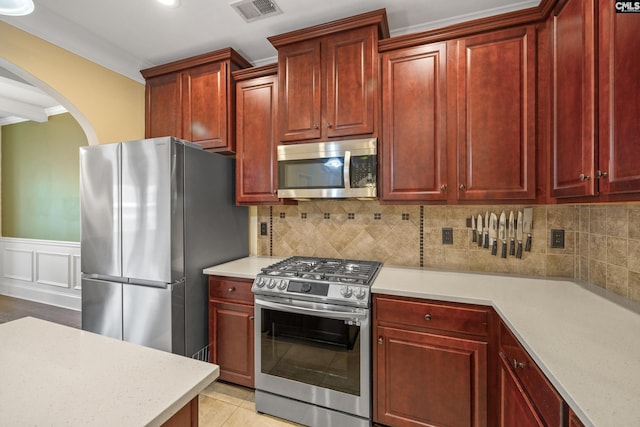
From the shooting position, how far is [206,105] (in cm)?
249

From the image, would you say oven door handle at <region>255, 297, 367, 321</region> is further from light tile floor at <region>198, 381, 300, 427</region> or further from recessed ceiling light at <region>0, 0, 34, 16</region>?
recessed ceiling light at <region>0, 0, 34, 16</region>

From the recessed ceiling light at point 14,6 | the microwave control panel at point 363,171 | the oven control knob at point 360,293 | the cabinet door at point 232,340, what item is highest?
the recessed ceiling light at point 14,6

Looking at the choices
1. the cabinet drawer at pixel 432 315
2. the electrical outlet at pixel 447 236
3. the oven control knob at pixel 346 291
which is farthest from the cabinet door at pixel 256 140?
the electrical outlet at pixel 447 236

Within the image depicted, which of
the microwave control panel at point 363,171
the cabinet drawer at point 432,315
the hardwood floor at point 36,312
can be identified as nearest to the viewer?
the cabinet drawer at point 432,315

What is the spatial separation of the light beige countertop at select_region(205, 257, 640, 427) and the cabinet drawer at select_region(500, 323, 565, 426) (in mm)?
Answer: 55

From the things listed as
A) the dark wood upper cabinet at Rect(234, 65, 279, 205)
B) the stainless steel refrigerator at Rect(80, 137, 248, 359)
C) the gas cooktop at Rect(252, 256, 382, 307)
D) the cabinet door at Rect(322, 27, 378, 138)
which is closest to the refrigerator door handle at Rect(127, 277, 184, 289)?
the stainless steel refrigerator at Rect(80, 137, 248, 359)

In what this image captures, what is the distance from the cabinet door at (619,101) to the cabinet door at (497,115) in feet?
1.65

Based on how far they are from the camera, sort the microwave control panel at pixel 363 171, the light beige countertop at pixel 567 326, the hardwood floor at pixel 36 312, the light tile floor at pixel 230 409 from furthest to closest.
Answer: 1. the hardwood floor at pixel 36 312
2. the microwave control panel at pixel 363 171
3. the light tile floor at pixel 230 409
4. the light beige countertop at pixel 567 326

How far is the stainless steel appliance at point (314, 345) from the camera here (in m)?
1.69

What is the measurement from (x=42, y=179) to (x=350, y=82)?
188 inches

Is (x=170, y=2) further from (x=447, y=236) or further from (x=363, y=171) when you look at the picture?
(x=447, y=236)

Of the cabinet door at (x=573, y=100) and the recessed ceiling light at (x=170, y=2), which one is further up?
the recessed ceiling light at (x=170, y=2)

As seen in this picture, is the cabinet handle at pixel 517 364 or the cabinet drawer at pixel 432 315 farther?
the cabinet drawer at pixel 432 315

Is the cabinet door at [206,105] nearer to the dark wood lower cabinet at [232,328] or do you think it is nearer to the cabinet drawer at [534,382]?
the dark wood lower cabinet at [232,328]
